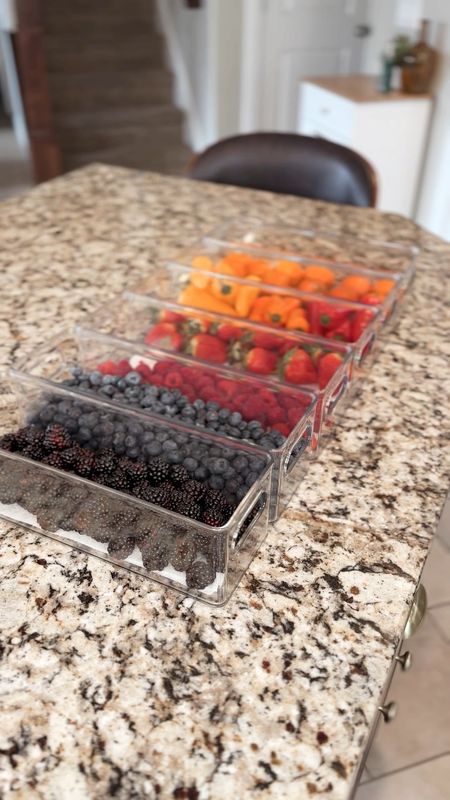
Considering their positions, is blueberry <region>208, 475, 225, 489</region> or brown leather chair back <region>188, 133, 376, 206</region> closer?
blueberry <region>208, 475, 225, 489</region>

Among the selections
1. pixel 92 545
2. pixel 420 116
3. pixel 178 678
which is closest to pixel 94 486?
pixel 92 545

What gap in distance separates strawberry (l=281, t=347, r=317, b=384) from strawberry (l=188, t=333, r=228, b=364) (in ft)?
0.32

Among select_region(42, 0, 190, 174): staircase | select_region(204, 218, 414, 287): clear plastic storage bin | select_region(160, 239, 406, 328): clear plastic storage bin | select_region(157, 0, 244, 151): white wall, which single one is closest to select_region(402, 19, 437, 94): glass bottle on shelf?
select_region(157, 0, 244, 151): white wall

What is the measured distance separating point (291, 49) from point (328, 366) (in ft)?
12.2

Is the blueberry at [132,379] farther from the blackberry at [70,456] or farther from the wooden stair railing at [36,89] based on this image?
the wooden stair railing at [36,89]

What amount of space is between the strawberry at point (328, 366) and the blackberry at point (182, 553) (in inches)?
14.7

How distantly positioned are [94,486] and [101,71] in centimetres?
497

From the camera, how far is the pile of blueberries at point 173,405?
2.60 feet

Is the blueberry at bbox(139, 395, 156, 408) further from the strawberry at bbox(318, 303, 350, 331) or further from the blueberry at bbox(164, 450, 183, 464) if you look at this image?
the strawberry at bbox(318, 303, 350, 331)

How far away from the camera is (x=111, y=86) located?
190 inches

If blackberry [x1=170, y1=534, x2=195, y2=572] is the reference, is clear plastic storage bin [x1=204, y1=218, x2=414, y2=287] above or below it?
below

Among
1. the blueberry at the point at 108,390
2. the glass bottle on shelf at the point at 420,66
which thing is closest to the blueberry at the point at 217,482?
the blueberry at the point at 108,390

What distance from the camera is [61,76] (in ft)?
15.5

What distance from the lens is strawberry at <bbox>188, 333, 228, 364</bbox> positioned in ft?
3.24
